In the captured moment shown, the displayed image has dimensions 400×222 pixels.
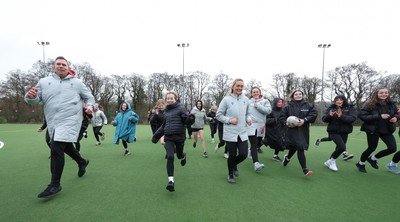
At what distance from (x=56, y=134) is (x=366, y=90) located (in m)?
41.7

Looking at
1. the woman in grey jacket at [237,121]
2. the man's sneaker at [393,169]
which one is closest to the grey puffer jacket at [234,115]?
the woman in grey jacket at [237,121]

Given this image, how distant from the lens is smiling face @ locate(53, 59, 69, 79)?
9.58ft

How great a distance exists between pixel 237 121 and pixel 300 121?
1.38 meters

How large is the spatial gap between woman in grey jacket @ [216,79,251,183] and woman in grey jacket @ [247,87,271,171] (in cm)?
83

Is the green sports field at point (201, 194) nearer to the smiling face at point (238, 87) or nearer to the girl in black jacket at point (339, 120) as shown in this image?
the girl in black jacket at point (339, 120)

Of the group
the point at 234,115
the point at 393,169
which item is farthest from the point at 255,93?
the point at 393,169

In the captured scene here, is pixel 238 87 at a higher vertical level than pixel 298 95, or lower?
higher

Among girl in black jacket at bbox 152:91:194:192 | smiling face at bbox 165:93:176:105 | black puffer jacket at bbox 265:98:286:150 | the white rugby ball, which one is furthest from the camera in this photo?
black puffer jacket at bbox 265:98:286:150

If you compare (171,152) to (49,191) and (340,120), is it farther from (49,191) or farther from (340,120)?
(340,120)

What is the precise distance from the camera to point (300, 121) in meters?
3.85

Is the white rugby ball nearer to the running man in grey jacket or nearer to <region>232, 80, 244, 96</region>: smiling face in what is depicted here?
<region>232, 80, 244, 96</region>: smiling face

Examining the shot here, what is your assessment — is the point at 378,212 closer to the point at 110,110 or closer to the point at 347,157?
the point at 347,157

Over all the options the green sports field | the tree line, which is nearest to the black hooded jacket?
the green sports field

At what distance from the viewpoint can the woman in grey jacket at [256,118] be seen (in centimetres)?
438
